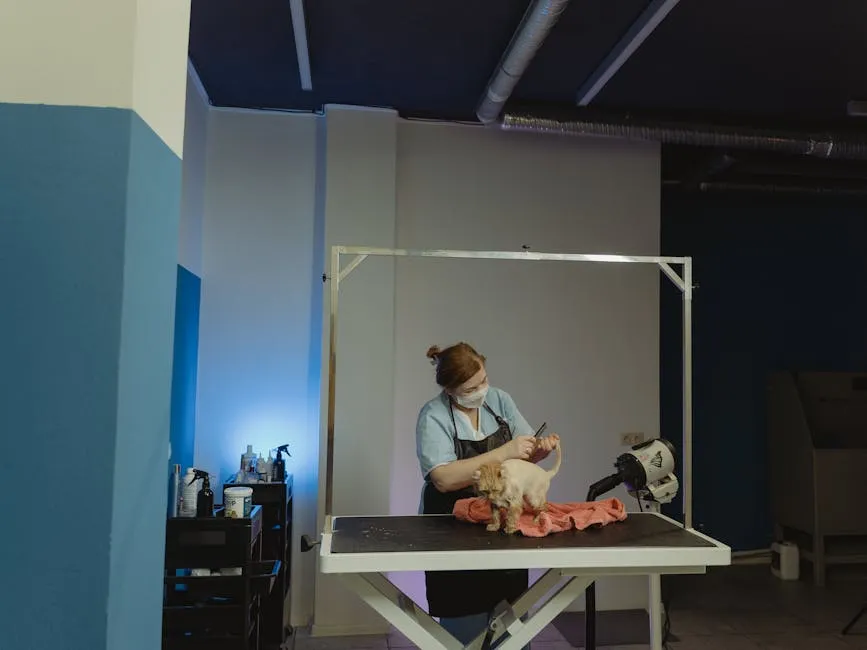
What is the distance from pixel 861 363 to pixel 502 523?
474 cm

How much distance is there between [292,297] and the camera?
4.04m

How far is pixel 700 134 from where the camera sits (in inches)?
155

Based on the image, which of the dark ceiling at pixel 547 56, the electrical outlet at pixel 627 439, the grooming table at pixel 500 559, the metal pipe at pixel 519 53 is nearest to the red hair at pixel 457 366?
the grooming table at pixel 500 559

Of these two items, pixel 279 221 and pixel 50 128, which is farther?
pixel 279 221

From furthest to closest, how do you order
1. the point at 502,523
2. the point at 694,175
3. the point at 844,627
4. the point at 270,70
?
the point at 694,175, the point at 844,627, the point at 270,70, the point at 502,523

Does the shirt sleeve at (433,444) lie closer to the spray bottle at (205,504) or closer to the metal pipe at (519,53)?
the spray bottle at (205,504)

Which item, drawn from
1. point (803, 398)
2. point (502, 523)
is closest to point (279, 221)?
point (502, 523)

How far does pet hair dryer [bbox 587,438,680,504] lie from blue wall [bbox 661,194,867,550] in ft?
10.0

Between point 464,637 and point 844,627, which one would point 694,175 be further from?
point 464,637

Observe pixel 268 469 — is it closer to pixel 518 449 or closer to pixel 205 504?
pixel 205 504

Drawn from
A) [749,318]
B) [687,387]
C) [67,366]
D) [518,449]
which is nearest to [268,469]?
[518,449]

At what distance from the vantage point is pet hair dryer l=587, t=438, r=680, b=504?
7.43 ft

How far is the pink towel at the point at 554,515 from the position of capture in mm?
2060

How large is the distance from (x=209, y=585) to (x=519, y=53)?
259 centimetres
